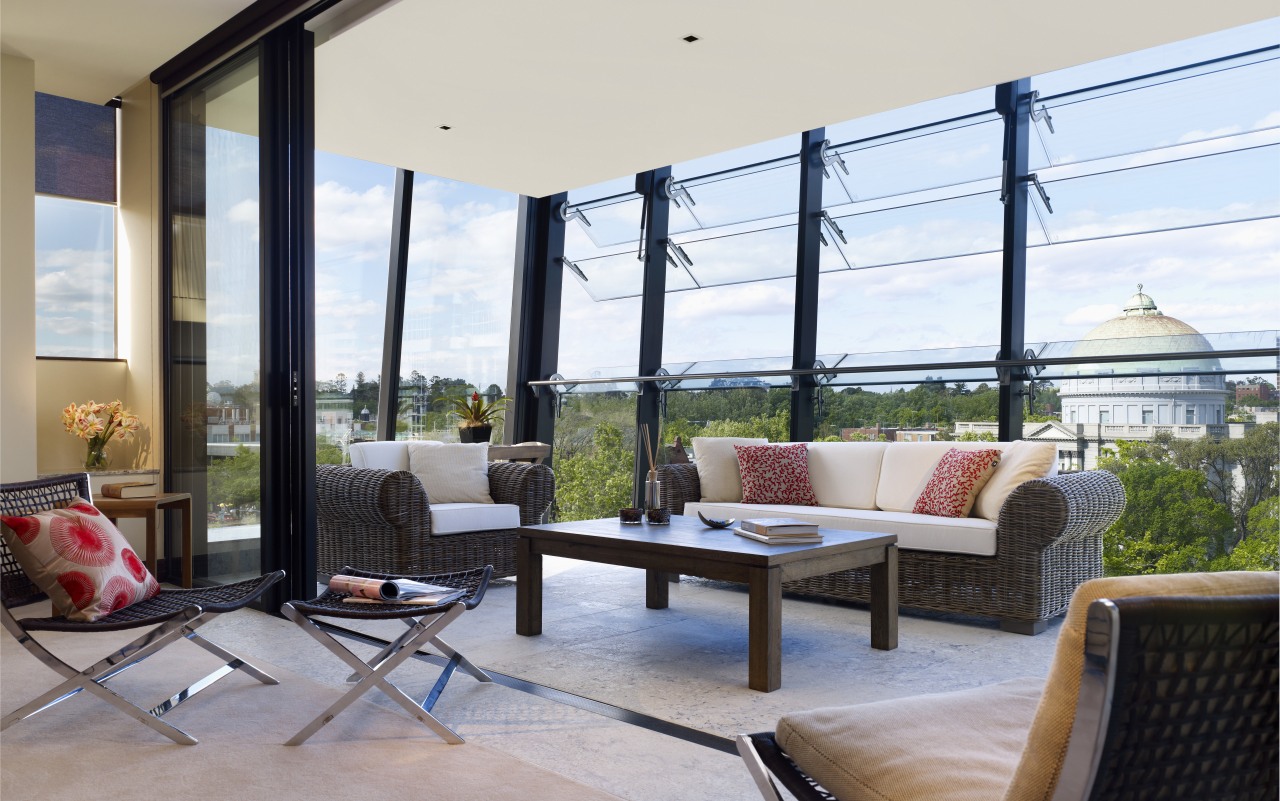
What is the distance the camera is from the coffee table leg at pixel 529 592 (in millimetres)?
4016

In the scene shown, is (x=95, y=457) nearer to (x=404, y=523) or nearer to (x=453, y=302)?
(x=404, y=523)

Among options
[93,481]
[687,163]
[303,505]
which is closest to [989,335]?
[687,163]

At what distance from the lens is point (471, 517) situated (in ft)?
16.5

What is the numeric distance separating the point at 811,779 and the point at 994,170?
15.3 feet

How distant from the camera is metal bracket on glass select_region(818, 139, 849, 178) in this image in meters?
6.07

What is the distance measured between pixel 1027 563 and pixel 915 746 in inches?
109

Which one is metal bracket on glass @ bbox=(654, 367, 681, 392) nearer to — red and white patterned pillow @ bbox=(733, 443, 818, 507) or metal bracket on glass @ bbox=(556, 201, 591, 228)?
metal bracket on glass @ bbox=(556, 201, 591, 228)

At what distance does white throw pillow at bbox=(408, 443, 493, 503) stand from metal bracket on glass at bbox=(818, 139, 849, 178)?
2792 mm

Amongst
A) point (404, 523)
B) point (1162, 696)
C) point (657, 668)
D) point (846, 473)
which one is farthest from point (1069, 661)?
point (846, 473)

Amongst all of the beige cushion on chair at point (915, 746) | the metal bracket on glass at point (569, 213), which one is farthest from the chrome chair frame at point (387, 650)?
the metal bracket on glass at point (569, 213)

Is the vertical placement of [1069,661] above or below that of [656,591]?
above

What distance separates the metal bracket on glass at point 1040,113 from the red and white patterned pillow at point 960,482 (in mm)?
1964

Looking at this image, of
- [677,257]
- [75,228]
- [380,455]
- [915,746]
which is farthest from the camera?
[677,257]

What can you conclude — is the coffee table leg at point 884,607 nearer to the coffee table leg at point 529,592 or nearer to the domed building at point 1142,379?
the coffee table leg at point 529,592
